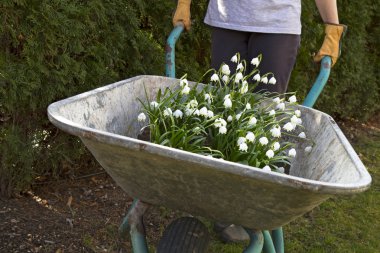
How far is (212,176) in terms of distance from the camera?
183 centimetres

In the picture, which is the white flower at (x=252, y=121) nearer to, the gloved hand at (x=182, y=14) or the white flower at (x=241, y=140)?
the white flower at (x=241, y=140)

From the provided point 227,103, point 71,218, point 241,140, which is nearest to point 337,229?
point 71,218

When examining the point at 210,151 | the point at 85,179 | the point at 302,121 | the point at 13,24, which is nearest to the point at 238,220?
the point at 210,151

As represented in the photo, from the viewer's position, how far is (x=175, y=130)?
2215 millimetres

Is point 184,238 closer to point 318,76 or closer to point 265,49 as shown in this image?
point 318,76

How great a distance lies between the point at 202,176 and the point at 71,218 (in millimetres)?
1818

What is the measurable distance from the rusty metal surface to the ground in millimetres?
1050

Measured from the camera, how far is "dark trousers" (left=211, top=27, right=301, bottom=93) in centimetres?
289

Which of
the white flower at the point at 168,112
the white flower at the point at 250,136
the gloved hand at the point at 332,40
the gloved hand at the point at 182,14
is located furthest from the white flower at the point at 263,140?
the gloved hand at the point at 182,14

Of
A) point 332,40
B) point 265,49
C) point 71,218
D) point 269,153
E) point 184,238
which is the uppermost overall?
point 332,40

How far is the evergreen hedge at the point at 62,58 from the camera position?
3.09 m

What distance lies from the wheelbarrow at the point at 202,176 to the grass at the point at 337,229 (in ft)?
3.97

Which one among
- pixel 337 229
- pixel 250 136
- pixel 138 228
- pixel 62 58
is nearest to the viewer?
pixel 250 136

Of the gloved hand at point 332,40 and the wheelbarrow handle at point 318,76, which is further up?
the gloved hand at point 332,40
